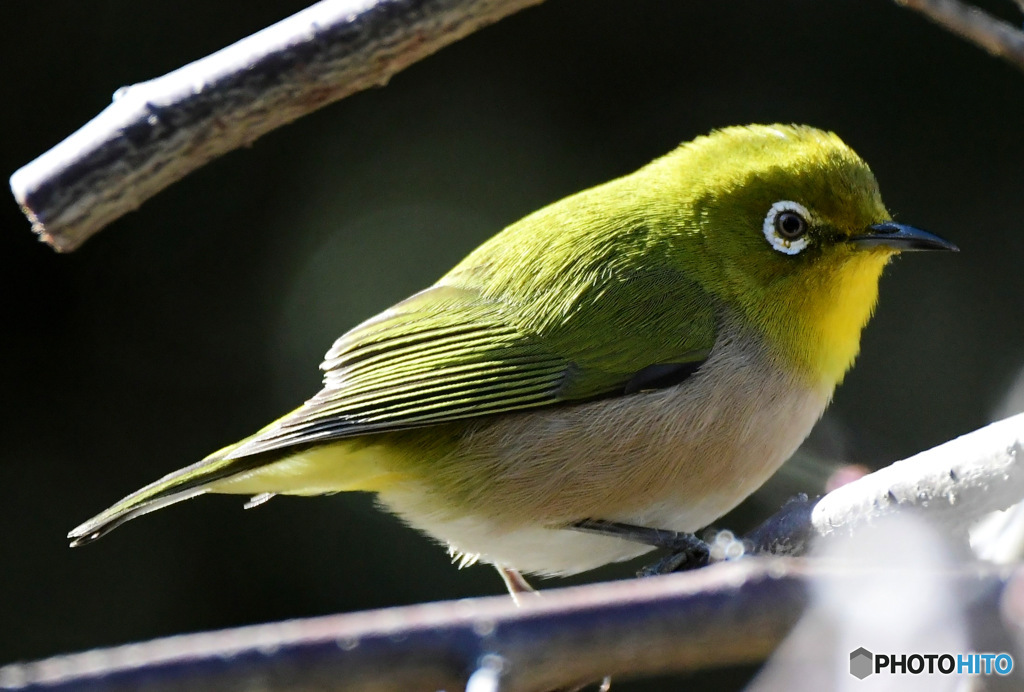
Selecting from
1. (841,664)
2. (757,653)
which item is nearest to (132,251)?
(841,664)

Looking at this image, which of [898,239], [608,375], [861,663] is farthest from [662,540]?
[898,239]

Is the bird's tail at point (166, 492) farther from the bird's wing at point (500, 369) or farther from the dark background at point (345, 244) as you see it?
the dark background at point (345, 244)

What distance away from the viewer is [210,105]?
2250 mm

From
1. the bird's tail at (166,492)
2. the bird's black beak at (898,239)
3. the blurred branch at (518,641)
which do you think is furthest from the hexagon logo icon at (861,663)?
the bird's tail at (166,492)

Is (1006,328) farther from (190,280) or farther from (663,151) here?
(190,280)

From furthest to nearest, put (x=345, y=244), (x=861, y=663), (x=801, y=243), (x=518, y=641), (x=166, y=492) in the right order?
(x=345, y=244) < (x=801, y=243) < (x=166, y=492) < (x=861, y=663) < (x=518, y=641)

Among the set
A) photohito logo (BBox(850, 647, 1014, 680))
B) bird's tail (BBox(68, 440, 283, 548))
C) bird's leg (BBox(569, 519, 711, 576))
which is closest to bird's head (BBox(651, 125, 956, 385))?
bird's leg (BBox(569, 519, 711, 576))

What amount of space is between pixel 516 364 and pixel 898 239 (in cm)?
122

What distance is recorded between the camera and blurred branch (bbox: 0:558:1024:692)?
42.6 inches

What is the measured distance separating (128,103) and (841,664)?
1857 mm

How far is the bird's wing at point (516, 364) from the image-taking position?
3.04m

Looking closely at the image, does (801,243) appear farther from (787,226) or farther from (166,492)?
(166,492)

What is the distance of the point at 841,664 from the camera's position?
197 cm

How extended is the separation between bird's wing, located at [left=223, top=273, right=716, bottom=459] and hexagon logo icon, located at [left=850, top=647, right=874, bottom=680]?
1.20 m
